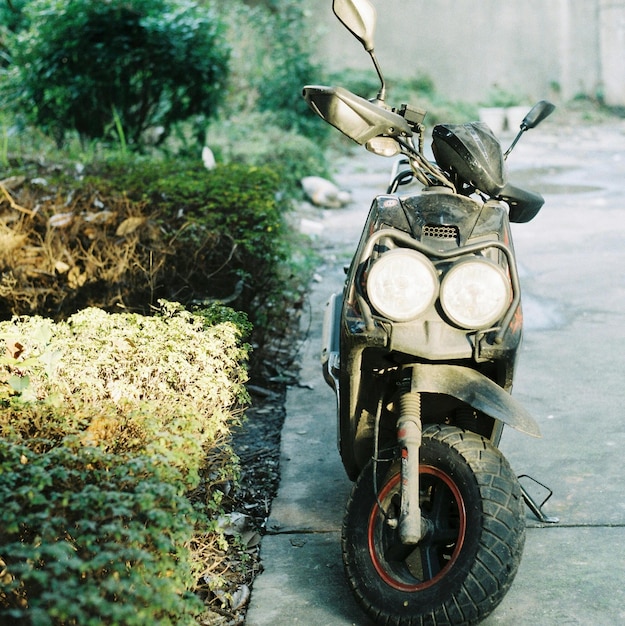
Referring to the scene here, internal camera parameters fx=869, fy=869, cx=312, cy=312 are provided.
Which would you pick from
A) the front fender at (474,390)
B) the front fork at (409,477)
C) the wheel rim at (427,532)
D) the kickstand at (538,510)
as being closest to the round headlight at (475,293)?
the front fender at (474,390)

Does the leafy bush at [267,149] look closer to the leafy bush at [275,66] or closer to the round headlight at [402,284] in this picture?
the leafy bush at [275,66]

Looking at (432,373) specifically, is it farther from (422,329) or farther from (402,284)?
(402,284)

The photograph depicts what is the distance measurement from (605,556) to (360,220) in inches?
236

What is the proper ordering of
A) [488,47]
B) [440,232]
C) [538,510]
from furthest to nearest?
[488,47] → [538,510] → [440,232]

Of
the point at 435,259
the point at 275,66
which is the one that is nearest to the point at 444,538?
the point at 435,259

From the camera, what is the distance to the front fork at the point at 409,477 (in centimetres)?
254

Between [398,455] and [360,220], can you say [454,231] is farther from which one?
[360,220]

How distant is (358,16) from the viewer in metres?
2.87

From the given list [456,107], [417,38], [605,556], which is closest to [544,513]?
[605,556]

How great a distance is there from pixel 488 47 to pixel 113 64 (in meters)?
11.6

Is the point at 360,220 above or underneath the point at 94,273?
underneath

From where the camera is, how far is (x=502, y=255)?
2.83 meters

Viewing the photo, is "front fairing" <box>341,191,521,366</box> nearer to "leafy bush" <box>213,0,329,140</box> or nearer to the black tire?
the black tire

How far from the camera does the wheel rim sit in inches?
104
